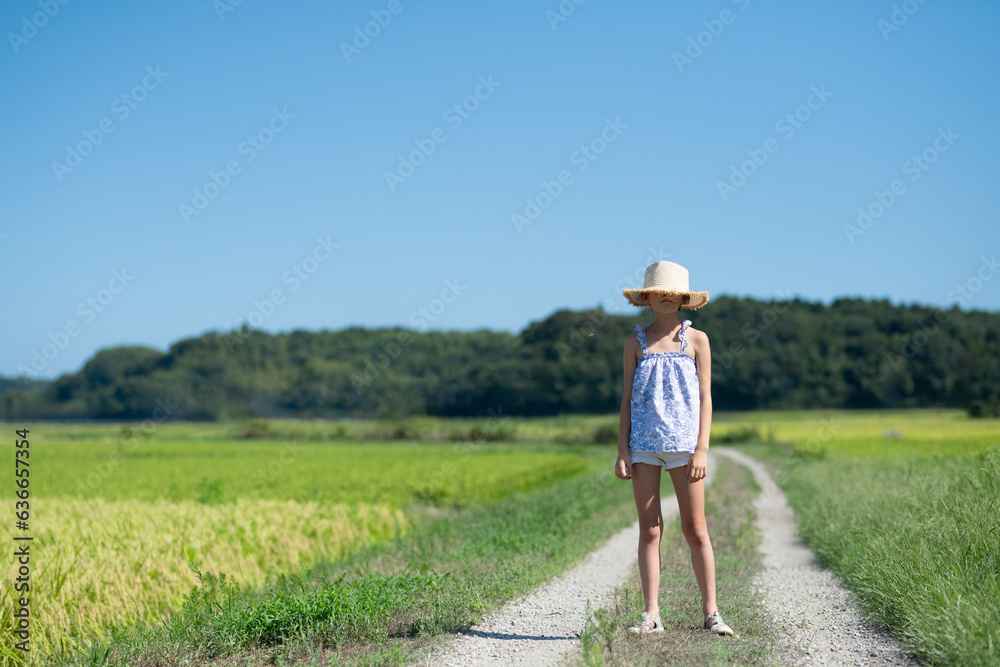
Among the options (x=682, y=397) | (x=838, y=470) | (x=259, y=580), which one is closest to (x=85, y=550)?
(x=259, y=580)

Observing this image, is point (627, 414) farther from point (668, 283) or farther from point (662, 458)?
point (668, 283)

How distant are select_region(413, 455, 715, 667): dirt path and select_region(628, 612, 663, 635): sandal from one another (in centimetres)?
36

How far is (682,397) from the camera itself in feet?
14.4

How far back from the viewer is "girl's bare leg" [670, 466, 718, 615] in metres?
4.38

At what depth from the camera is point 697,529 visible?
4395 mm

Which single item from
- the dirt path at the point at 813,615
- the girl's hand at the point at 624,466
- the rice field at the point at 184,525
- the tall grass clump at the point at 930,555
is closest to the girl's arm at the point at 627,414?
the girl's hand at the point at 624,466

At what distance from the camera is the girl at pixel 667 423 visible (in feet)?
14.3

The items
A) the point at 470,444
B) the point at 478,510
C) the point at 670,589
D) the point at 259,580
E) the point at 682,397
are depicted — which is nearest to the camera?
the point at 682,397

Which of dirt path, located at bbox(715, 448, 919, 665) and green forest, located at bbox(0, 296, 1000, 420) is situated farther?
green forest, located at bbox(0, 296, 1000, 420)

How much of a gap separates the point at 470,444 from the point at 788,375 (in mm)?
26008

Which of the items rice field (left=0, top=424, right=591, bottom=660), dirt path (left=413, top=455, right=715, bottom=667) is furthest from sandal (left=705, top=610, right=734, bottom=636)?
rice field (left=0, top=424, right=591, bottom=660)

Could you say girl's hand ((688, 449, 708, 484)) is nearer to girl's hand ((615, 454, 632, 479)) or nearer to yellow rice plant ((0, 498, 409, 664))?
girl's hand ((615, 454, 632, 479))

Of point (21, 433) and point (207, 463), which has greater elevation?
point (21, 433)

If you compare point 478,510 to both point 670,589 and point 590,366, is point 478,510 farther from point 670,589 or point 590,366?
point 590,366
